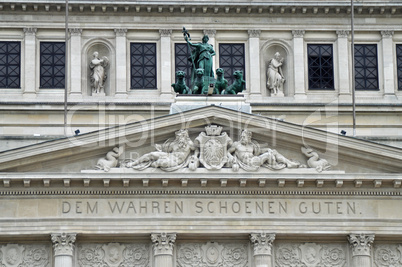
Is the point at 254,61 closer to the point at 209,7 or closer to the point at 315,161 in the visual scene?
the point at 209,7

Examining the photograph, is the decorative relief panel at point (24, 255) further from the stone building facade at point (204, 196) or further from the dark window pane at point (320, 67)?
the dark window pane at point (320, 67)

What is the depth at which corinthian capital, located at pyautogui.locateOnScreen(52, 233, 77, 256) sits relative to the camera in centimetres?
5206

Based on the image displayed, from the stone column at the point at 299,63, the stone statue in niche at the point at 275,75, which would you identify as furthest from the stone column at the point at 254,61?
the stone column at the point at 299,63

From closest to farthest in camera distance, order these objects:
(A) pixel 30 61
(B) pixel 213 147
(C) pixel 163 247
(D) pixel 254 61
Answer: (C) pixel 163 247, (B) pixel 213 147, (A) pixel 30 61, (D) pixel 254 61

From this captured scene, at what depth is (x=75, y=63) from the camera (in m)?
63.9

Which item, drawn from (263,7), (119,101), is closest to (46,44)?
(119,101)

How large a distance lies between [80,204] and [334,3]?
17661mm

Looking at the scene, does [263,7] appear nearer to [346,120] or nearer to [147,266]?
[346,120]

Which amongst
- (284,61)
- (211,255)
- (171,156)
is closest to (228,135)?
(171,156)

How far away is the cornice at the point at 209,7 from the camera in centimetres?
6425

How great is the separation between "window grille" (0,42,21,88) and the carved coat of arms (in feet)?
44.0

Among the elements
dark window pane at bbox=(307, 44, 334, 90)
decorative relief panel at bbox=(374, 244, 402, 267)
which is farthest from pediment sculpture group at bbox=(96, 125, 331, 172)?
dark window pane at bbox=(307, 44, 334, 90)

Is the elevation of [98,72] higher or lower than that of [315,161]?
higher

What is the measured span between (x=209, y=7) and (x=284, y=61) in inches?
157
